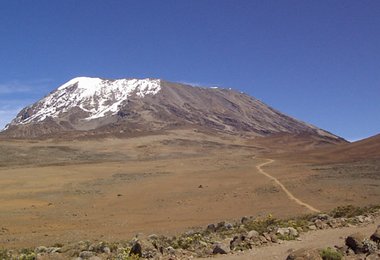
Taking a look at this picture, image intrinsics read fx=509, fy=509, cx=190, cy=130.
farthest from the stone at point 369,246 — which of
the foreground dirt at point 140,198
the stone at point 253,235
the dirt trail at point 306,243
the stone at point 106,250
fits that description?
the foreground dirt at point 140,198

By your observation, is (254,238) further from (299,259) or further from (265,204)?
(265,204)

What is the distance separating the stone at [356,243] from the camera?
11.4 metres

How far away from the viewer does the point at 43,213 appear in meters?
28.3

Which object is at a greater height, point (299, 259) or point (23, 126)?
point (23, 126)

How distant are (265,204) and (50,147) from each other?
6542 centimetres

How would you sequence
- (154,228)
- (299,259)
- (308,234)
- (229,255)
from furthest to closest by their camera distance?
(154,228) < (308,234) < (229,255) < (299,259)

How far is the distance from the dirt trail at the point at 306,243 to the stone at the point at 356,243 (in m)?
1.29

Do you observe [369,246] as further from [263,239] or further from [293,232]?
[293,232]

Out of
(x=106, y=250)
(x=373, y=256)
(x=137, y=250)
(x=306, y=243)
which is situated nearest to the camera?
(x=373, y=256)

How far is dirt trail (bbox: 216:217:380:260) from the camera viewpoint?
12.6 metres

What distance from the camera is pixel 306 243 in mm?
13969

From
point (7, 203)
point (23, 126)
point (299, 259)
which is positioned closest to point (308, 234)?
point (299, 259)

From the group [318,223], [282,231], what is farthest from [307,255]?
[318,223]

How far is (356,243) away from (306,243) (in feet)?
8.20
